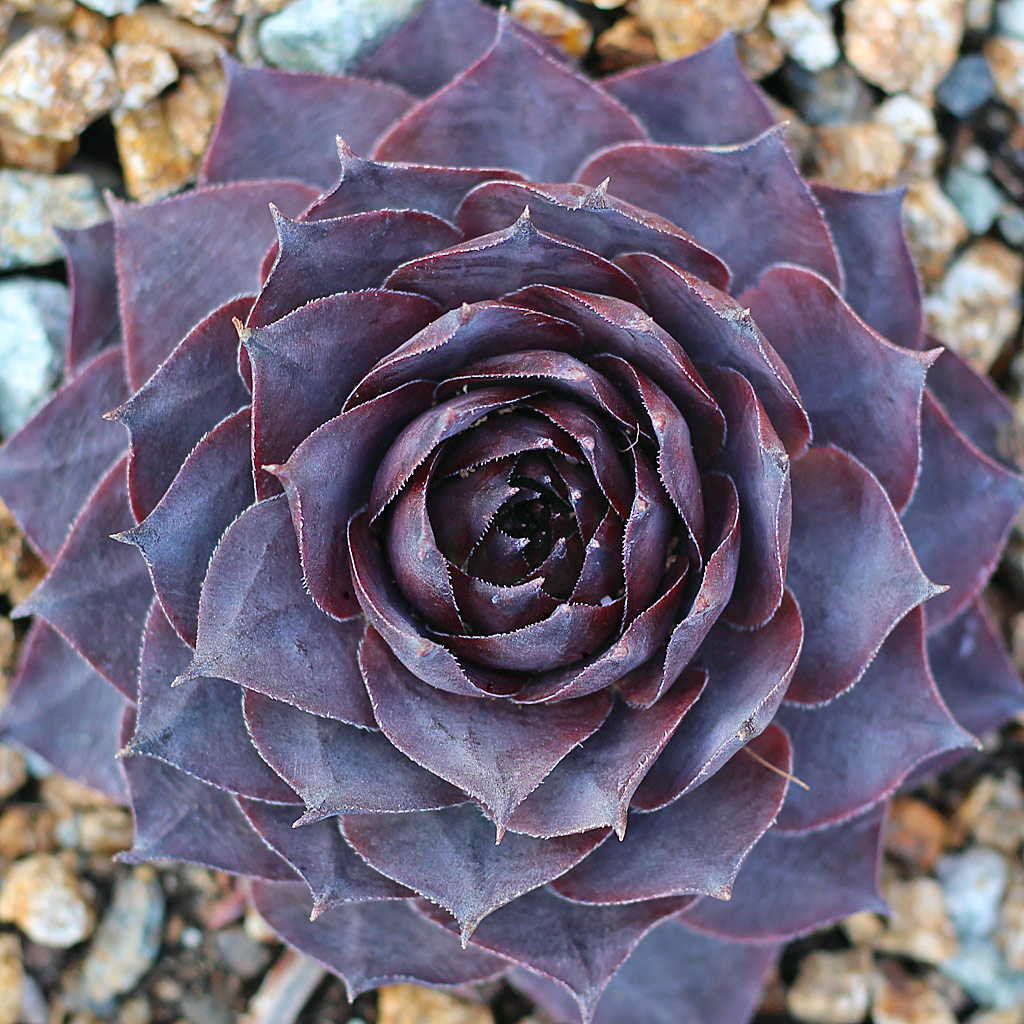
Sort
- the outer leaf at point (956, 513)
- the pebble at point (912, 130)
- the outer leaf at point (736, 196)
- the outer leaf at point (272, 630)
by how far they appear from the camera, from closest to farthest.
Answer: the outer leaf at point (272, 630), the outer leaf at point (736, 196), the outer leaf at point (956, 513), the pebble at point (912, 130)

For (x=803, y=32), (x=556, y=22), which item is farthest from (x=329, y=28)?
(x=803, y=32)

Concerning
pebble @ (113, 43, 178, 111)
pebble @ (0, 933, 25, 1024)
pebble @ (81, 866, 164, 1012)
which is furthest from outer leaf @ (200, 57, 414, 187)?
pebble @ (0, 933, 25, 1024)

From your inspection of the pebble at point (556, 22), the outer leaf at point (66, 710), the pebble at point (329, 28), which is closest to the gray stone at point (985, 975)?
the outer leaf at point (66, 710)

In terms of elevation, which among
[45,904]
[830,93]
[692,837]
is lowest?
[45,904]

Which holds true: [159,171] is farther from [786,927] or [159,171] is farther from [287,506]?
[786,927]

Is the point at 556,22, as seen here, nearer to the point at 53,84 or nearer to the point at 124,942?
the point at 53,84

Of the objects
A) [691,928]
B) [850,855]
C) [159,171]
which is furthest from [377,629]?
[159,171]

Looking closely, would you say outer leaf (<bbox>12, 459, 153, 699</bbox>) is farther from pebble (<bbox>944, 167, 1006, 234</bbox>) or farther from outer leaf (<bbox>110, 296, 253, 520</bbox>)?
pebble (<bbox>944, 167, 1006, 234</bbox>)

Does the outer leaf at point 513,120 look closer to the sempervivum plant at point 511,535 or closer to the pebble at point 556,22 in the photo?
the sempervivum plant at point 511,535
